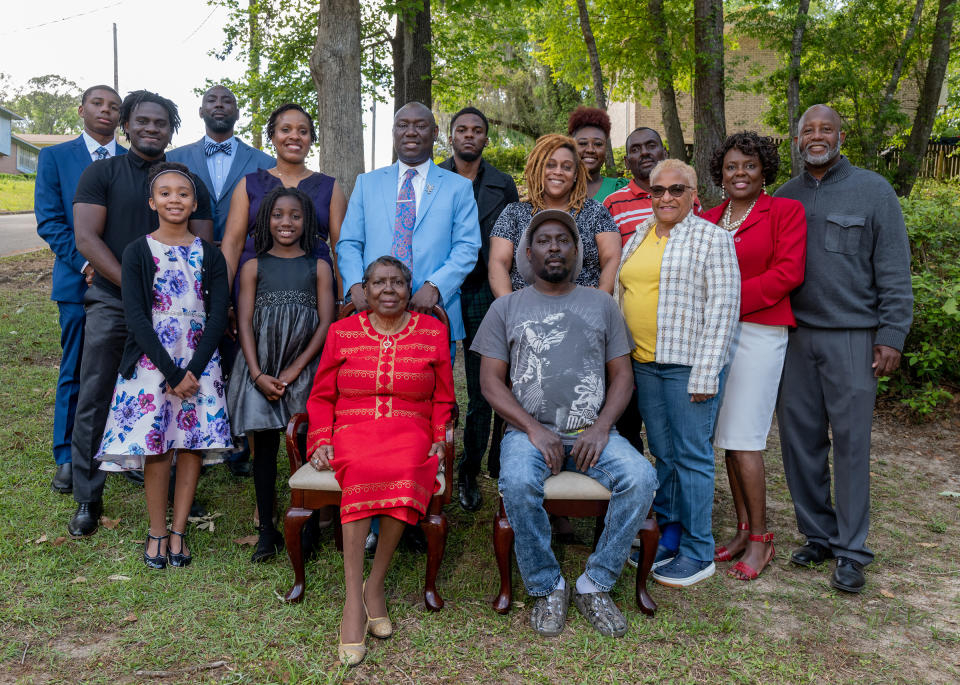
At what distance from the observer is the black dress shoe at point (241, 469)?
558cm

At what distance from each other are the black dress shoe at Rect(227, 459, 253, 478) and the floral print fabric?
142 centimetres

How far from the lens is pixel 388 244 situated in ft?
14.7

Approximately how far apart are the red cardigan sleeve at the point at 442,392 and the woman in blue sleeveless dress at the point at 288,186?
1005mm

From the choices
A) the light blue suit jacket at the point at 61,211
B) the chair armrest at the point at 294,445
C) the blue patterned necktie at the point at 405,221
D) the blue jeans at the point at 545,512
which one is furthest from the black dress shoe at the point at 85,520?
the blue jeans at the point at 545,512

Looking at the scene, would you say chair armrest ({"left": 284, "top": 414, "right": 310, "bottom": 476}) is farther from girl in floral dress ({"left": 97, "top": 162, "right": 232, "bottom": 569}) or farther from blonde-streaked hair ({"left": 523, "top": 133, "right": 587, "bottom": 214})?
blonde-streaked hair ({"left": 523, "top": 133, "right": 587, "bottom": 214})

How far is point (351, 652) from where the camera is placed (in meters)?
3.26

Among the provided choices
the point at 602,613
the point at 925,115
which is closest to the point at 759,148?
the point at 602,613

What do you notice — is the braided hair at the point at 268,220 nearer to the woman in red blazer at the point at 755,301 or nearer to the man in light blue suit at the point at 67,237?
the man in light blue suit at the point at 67,237

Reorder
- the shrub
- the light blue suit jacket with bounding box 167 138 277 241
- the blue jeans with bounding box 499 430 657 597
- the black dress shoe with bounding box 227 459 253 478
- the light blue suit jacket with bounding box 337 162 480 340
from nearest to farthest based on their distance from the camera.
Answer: the blue jeans with bounding box 499 430 657 597 → the light blue suit jacket with bounding box 337 162 480 340 → the light blue suit jacket with bounding box 167 138 277 241 → the black dress shoe with bounding box 227 459 253 478 → the shrub

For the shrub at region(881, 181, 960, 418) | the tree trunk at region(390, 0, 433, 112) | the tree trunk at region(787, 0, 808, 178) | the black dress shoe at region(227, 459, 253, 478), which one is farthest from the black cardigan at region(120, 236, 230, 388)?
the tree trunk at region(787, 0, 808, 178)

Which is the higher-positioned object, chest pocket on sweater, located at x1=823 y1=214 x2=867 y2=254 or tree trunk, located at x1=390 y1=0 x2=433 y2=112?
tree trunk, located at x1=390 y1=0 x2=433 y2=112

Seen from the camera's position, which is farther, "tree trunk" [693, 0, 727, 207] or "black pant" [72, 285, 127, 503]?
"tree trunk" [693, 0, 727, 207]

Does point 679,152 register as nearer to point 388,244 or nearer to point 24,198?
point 388,244

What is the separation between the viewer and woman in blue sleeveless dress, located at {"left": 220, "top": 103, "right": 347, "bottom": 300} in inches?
177
